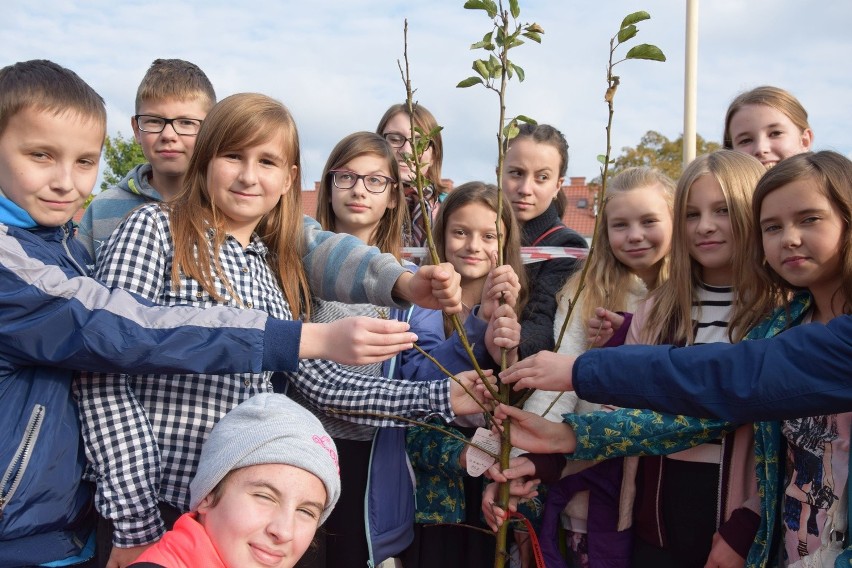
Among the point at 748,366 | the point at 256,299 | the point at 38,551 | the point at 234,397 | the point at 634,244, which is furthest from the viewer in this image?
the point at 634,244

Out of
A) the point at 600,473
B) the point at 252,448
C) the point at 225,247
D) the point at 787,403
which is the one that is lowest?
the point at 600,473

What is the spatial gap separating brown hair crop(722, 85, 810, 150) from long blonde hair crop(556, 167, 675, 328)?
586mm

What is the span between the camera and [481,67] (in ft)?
6.95

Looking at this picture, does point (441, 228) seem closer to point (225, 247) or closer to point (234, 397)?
point (225, 247)

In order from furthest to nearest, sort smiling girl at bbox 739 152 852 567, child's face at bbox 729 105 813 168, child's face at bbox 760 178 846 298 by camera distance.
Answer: child's face at bbox 729 105 813 168, child's face at bbox 760 178 846 298, smiling girl at bbox 739 152 852 567

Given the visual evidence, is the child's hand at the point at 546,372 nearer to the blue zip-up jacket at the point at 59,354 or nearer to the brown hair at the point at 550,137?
the blue zip-up jacket at the point at 59,354

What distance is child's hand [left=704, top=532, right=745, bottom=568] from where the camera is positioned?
7.80ft

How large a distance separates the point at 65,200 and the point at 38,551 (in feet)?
3.06

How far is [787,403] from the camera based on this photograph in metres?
2.02

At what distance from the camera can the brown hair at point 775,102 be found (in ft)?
12.1

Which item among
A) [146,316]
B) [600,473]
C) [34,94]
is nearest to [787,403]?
[600,473]

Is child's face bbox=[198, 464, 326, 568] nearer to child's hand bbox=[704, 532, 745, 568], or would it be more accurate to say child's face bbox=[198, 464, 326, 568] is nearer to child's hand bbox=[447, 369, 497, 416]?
child's hand bbox=[447, 369, 497, 416]

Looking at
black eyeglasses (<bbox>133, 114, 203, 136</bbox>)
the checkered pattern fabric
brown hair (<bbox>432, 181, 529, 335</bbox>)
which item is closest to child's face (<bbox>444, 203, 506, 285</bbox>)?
brown hair (<bbox>432, 181, 529, 335</bbox>)

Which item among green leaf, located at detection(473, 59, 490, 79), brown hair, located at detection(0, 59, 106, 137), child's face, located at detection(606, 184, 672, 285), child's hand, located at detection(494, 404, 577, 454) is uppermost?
green leaf, located at detection(473, 59, 490, 79)
